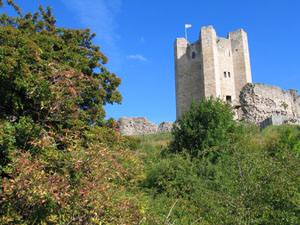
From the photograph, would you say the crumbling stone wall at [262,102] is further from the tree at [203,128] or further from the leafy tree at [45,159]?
the leafy tree at [45,159]

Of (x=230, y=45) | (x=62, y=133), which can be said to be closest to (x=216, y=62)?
(x=230, y=45)

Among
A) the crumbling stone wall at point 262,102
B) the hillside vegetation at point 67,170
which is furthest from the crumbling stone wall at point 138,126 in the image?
the hillside vegetation at point 67,170

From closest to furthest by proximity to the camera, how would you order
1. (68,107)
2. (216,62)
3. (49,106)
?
1. (49,106)
2. (68,107)
3. (216,62)

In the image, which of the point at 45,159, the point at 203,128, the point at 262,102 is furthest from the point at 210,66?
the point at 45,159

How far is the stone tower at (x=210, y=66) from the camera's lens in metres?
34.8

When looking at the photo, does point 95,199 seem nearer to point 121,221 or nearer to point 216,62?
point 121,221

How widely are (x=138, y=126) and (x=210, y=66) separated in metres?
11.1

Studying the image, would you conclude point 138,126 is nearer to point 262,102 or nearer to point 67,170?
point 262,102

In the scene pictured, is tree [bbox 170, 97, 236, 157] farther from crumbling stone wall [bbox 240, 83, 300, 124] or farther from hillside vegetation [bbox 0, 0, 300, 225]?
crumbling stone wall [bbox 240, 83, 300, 124]

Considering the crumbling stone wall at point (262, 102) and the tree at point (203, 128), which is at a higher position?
the crumbling stone wall at point (262, 102)

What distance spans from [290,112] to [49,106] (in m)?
31.9

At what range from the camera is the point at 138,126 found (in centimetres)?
3503

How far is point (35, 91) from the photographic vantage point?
19.4 feet

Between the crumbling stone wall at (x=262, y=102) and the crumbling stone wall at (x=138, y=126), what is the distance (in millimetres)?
8771
